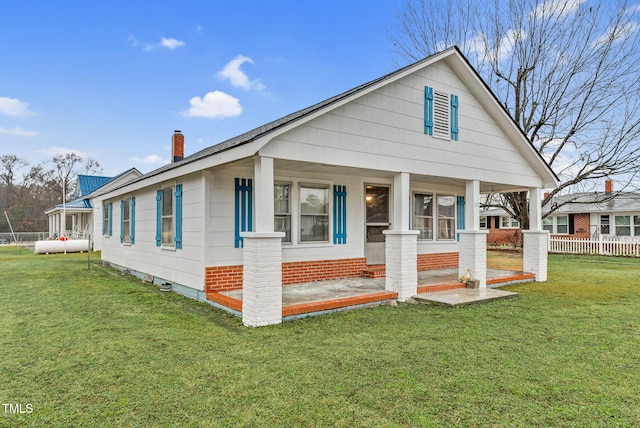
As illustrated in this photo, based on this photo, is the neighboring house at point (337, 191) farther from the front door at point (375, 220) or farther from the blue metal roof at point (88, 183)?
the blue metal roof at point (88, 183)

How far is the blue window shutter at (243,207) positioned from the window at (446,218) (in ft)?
19.8

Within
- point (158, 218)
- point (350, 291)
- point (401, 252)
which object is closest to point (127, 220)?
point (158, 218)

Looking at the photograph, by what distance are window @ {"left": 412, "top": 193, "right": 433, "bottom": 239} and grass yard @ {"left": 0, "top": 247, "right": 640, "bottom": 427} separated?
13.3 ft

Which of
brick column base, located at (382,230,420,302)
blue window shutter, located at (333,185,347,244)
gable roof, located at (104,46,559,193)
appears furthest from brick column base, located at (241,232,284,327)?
blue window shutter, located at (333,185,347,244)

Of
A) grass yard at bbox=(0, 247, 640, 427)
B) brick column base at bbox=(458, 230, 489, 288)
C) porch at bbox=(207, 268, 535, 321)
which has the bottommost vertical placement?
grass yard at bbox=(0, 247, 640, 427)

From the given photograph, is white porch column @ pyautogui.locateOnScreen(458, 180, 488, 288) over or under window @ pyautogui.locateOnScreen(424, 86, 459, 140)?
under

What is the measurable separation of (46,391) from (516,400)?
393 centimetres

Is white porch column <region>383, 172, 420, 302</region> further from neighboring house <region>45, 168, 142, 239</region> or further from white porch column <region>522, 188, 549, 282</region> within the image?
neighboring house <region>45, 168, 142, 239</region>

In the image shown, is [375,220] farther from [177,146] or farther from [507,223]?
[507,223]

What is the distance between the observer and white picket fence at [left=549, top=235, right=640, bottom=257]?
1745 cm

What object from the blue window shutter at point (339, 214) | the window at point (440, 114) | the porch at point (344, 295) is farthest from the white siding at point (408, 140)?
the porch at point (344, 295)

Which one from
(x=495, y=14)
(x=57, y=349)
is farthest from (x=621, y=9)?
(x=57, y=349)

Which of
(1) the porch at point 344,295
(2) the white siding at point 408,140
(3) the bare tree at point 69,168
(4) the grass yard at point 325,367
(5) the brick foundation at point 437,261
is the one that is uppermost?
Answer: (3) the bare tree at point 69,168

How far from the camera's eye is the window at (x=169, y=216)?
7625 millimetres
